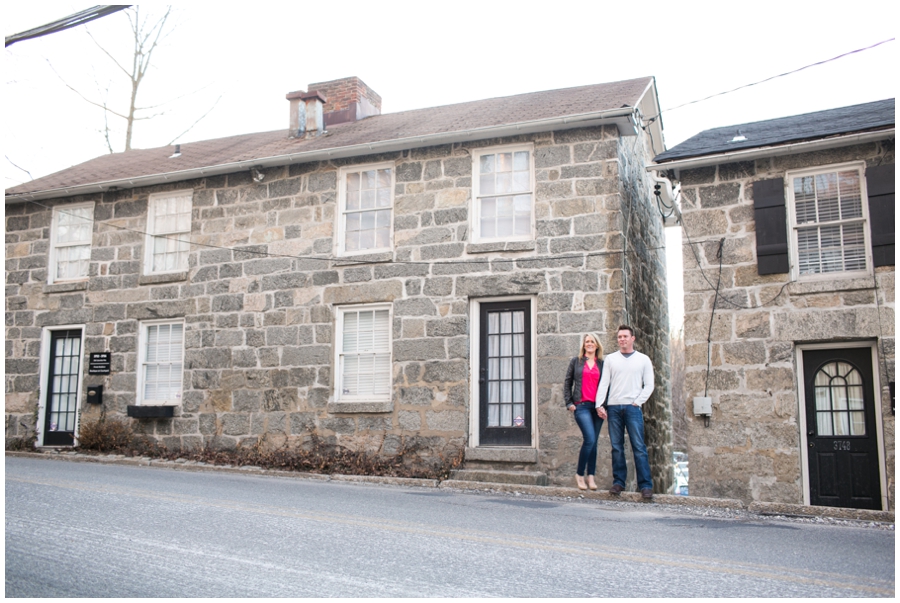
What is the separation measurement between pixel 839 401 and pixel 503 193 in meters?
5.52

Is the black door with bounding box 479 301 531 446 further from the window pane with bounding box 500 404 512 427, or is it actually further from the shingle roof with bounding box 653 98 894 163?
the shingle roof with bounding box 653 98 894 163

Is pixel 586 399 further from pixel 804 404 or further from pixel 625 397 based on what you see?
pixel 804 404

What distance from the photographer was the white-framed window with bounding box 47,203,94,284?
Result: 16.1 meters

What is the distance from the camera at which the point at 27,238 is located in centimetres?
1667

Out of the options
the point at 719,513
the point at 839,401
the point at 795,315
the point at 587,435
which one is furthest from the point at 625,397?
the point at 839,401

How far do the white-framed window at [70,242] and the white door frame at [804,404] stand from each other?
12518mm

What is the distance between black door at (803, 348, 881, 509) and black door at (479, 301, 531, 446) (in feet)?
12.6

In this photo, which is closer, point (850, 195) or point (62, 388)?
point (850, 195)

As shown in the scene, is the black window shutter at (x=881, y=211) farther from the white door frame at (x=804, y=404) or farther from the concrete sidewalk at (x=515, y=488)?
the concrete sidewalk at (x=515, y=488)

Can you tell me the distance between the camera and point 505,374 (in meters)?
12.8

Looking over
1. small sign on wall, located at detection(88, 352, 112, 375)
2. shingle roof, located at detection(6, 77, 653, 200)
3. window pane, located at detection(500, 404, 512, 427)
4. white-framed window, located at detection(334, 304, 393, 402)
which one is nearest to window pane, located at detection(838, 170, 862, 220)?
shingle roof, located at detection(6, 77, 653, 200)

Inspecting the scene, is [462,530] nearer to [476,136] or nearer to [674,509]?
[674,509]

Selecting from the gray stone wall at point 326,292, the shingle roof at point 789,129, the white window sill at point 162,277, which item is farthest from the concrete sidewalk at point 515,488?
the shingle roof at point 789,129

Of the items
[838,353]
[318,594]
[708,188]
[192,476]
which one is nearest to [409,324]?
[192,476]
